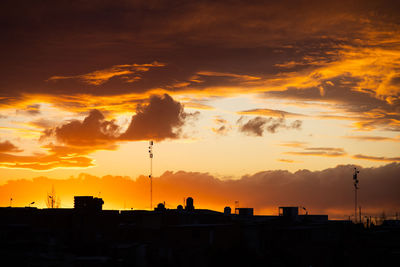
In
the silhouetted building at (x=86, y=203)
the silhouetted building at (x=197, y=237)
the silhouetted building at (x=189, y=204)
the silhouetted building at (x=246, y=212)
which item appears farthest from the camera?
the silhouetted building at (x=246, y=212)

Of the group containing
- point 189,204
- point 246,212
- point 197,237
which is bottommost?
point 197,237

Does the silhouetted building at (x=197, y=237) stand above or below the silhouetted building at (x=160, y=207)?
below

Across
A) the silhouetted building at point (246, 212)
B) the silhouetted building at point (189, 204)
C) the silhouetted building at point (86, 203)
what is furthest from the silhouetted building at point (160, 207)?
the silhouetted building at point (246, 212)

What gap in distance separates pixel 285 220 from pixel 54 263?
119 feet

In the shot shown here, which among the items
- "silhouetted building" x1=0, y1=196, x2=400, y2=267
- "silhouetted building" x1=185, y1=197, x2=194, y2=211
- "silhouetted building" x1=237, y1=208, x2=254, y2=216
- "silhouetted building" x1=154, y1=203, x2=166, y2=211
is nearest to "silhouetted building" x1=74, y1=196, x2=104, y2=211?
"silhouetted building" x1=0, y1=196, x2=400, y2=267

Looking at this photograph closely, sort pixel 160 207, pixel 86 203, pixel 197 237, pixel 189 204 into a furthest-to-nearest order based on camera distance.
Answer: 1. pixel 189 204
2. pixel 160 207
3. pixel 86 203
4. pixel 197 237

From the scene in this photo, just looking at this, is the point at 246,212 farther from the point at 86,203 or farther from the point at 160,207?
the point at 86,203

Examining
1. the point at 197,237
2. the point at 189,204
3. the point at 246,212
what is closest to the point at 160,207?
the point at 189,204

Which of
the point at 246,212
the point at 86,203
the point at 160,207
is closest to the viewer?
the point at 86,203

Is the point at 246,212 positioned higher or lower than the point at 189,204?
lower

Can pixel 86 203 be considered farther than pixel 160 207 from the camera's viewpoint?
No

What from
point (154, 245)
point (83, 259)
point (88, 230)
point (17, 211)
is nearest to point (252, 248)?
point (154, 245)

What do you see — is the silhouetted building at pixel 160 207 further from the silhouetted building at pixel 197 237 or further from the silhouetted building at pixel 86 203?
the silhouetted building at pixel 86 203

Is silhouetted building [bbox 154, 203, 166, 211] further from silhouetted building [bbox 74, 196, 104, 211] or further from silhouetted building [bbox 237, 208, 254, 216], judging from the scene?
silhouetted building [bbox 237, 208, 254, 216]
